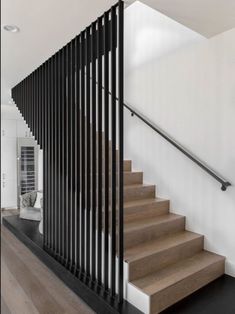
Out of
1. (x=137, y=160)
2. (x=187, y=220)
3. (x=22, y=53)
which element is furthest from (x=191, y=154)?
(x=22, y=53)

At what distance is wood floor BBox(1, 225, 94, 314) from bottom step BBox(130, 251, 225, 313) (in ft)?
2.04

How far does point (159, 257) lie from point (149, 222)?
52 centimetres

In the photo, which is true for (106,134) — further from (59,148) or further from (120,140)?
(59,148)

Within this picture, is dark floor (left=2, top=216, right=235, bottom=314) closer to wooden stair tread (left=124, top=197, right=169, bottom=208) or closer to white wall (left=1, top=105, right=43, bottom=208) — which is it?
wooden stair tread (left=124, top=197, right=169, bottom=208)

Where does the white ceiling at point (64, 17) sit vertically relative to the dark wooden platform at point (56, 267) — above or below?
above

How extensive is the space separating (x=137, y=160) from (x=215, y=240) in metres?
1.67

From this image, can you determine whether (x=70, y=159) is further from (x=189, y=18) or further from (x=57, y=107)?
(x=189, y=18)

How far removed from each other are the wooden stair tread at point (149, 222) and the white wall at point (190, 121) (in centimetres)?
18

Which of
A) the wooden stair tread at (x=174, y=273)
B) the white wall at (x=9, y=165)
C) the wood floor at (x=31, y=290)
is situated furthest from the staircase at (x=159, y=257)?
the white wall at (x=9, y=165)

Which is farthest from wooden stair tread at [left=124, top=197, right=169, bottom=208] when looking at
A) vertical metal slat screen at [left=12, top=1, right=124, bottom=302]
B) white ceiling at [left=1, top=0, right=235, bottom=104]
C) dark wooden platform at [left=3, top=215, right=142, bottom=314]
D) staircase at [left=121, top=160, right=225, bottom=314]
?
white ceiling at [left=1, top=0, right=235, bottom=104]

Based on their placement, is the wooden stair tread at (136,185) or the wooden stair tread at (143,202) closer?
the wooden stair tread at (143,202)

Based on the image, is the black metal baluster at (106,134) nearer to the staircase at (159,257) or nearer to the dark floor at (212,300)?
the staircase at (159,257)

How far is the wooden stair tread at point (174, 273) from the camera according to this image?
2223 mm

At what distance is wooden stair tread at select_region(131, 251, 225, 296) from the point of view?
2223 millimetres
